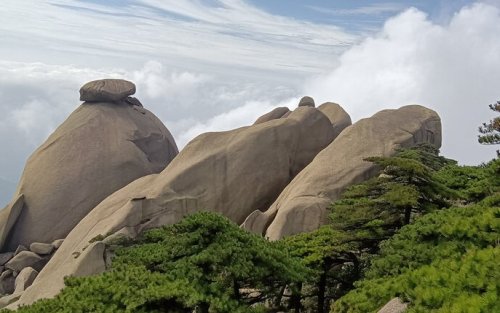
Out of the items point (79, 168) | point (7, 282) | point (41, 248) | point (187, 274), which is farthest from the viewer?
point (79, 168)

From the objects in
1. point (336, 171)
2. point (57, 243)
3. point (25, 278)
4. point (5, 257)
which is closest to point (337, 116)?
point (336, 171)

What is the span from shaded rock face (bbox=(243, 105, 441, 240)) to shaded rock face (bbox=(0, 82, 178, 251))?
48.1ft

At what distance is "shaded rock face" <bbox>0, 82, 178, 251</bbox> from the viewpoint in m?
34.6

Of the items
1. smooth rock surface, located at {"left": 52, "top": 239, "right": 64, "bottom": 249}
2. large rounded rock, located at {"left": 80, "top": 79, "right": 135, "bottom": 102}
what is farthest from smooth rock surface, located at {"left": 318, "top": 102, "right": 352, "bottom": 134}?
smooth rock surface, located at {"left": 52, "top": 239, "right": 64, "bottom": 249}

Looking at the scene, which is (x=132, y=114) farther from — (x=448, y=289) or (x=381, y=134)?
(x=448, y=289)

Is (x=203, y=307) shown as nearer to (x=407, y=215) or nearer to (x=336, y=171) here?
(x=407, y=215)

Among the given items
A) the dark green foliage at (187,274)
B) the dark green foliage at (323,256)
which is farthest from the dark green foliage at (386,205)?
the dark green foliage at (187,274)

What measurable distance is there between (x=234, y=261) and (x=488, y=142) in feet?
46.4

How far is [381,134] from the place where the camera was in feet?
93.6

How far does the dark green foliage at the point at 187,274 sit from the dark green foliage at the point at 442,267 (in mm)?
1866

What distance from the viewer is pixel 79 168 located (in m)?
36.6

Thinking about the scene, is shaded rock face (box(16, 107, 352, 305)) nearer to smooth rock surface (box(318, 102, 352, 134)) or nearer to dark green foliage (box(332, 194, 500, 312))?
smooth rock surface (box(318, 102, 352, 134))

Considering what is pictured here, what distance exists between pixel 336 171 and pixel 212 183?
697 cm

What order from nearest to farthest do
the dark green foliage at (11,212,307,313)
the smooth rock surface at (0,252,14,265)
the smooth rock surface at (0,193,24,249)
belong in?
the dark green foliage at (11,212,307,313), the smooth rock surface at (0,252,14,265), the smooth rock surface at (0,193,24,249)
